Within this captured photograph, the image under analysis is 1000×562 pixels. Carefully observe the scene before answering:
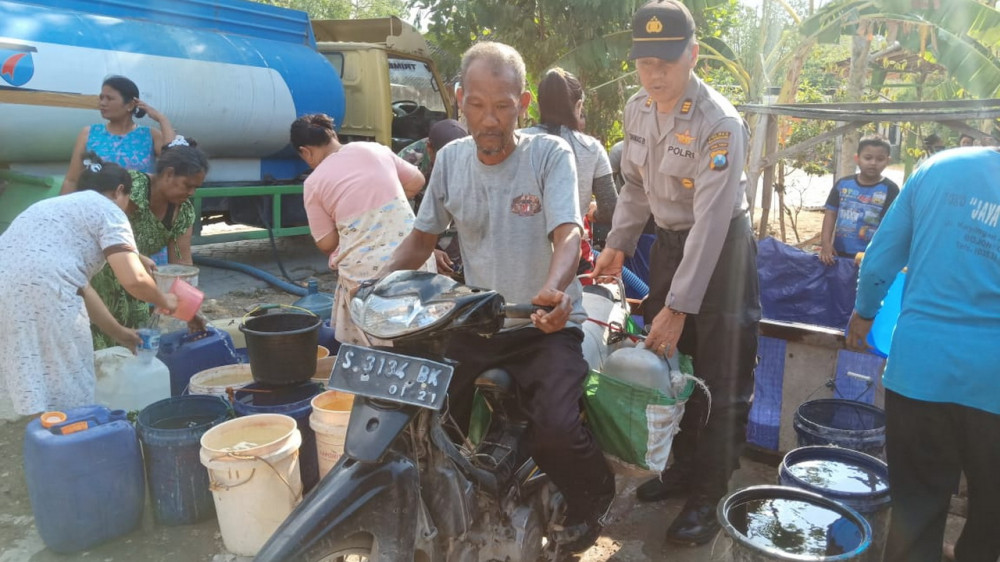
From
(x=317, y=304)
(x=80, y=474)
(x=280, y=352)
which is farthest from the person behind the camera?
(x=317, y=304)

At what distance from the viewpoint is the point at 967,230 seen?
225 centimetres

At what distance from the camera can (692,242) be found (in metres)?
2.83

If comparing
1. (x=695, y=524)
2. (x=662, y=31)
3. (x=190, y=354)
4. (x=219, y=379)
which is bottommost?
(x=695, y=524)

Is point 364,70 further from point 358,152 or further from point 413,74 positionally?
point 358,152

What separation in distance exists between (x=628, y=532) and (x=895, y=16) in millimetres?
6675

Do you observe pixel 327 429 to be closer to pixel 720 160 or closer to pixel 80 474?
pixel 80 474

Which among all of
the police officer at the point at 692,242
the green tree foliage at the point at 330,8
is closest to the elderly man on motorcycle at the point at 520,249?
the police officer at the point at 692,242

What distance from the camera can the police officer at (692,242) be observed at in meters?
2.82

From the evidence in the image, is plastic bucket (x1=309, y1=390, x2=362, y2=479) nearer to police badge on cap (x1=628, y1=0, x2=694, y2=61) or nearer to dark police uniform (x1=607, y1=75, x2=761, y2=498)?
dark police uniform (x1=607, y1=75, x2=761, y2=498)

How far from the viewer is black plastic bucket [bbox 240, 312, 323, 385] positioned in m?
3.66

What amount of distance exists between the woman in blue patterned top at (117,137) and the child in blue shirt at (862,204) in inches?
207

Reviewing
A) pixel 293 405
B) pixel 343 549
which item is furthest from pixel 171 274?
pixel 343 549

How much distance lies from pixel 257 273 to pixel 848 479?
23.1 ft

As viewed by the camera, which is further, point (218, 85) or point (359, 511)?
point (218, 85)
